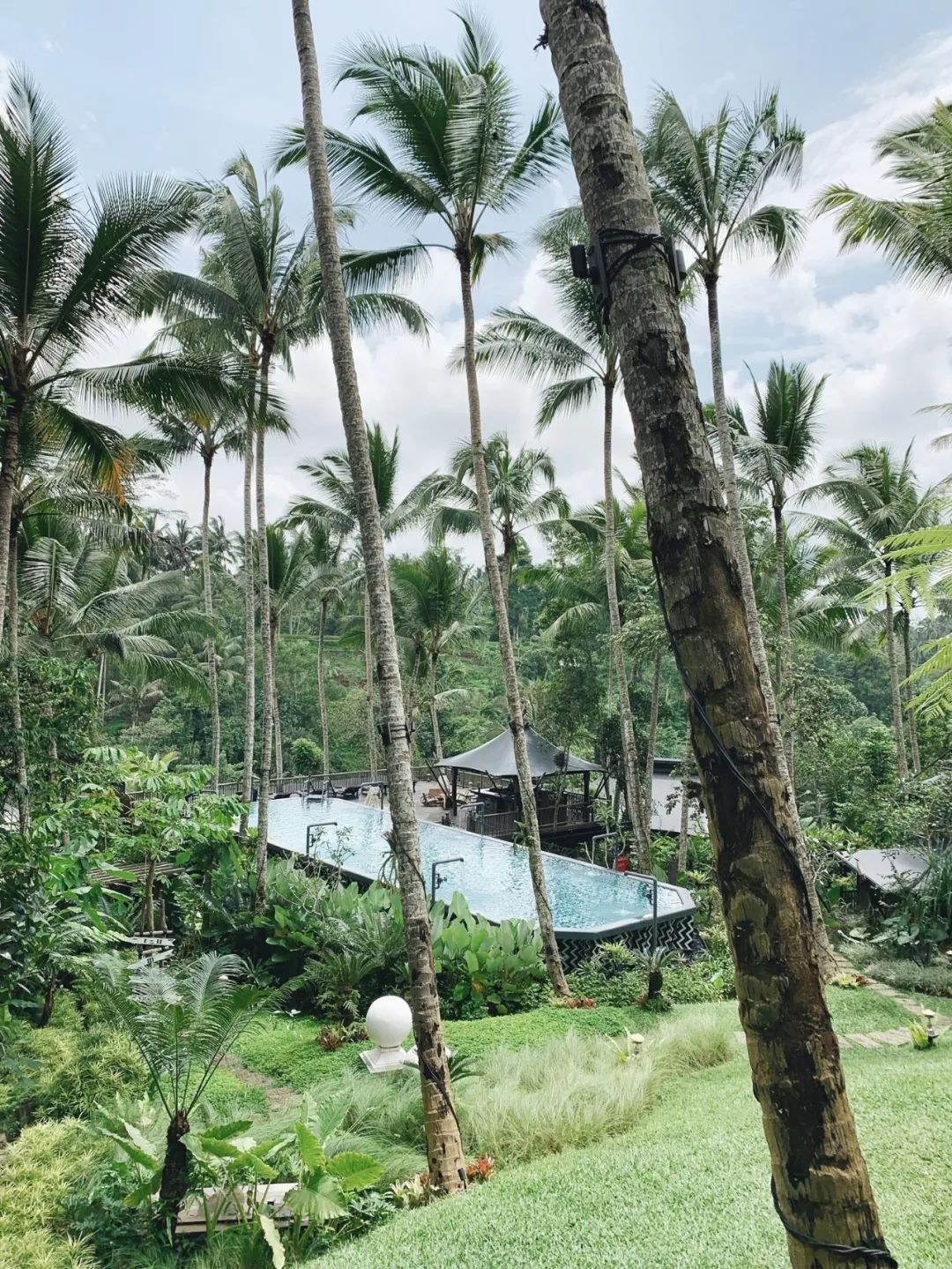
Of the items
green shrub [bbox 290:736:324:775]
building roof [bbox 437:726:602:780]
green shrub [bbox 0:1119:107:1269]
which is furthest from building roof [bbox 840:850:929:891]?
green shrub [bbox 290:736:324:775]

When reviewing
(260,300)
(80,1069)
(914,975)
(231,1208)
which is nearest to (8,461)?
(260,300)

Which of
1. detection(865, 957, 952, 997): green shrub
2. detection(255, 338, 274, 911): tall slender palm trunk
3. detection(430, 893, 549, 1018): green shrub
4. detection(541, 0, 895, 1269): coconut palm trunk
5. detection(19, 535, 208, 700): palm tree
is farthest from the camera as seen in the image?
detection(19, 535, 208, 700): palm tree

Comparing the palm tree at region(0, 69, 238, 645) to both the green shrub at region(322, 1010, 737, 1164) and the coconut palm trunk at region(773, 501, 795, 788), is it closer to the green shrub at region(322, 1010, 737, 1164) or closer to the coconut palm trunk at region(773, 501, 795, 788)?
the green shrub at region(322, 1010, 737, 1164)

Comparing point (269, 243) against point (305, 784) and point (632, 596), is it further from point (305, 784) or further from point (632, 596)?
point (305, 784)

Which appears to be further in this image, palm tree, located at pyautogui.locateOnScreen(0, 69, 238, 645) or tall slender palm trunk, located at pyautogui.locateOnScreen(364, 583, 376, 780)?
tall slender palm trunk, located at pyautogui.locateOnScreen(364, 583, 376, 780)

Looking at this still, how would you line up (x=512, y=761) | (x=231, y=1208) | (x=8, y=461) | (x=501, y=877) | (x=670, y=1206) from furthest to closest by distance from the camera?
(x=512, y=761)
(x=501, y=877)
(x=8, y=461)
(x=231, y=1208)
(x=670, y=1206)

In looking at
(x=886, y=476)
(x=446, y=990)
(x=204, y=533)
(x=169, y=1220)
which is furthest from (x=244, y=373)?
(x=886, y=476)

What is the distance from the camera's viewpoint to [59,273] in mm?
7527

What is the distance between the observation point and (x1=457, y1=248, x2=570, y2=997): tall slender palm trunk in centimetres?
825

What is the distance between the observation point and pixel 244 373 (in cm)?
861

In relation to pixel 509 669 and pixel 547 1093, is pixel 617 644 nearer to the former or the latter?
pixel 509 669

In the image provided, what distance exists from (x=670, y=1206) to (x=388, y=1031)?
115 inches

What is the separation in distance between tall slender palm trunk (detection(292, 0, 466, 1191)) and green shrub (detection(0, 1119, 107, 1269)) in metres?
1.83

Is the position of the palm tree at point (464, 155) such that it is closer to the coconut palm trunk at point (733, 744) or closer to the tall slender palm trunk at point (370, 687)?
the coconut palm trunk at point (733, 744)
